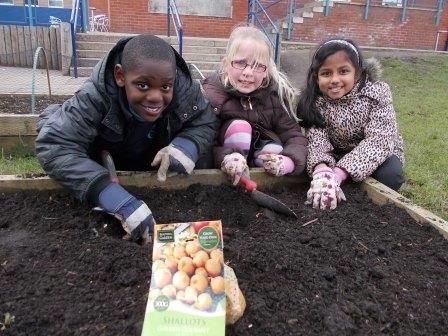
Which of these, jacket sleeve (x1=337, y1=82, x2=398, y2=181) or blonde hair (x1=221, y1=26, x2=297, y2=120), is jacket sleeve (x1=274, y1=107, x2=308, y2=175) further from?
jacket sleeve (x1=337, y1=82, x2=398, y2=181)

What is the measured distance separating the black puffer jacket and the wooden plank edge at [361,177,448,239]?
3.42 feet

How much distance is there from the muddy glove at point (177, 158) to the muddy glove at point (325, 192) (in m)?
0.70

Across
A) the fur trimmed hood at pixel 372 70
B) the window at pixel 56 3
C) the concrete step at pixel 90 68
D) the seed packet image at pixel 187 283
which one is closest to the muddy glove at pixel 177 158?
the seed packet image at pixel 187 283

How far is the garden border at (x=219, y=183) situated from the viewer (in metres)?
2.37

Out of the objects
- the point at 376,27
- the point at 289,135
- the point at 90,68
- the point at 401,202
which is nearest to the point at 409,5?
the point at 376,27

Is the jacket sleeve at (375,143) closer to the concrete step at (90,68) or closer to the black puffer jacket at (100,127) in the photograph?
the black puffer jacket at (100,127)

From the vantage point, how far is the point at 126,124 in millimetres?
2424

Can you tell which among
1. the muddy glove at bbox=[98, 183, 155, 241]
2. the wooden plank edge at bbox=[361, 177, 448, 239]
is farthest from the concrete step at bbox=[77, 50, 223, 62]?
the muddy glove at bbox=[98, 183, 155, 241]

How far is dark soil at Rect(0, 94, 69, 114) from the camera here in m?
4.87

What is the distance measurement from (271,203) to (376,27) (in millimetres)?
A: 13449

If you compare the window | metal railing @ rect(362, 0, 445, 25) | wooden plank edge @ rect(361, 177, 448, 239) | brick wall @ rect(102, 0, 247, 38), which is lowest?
wooden plank edge @ rect(361, 177, 448, 239)

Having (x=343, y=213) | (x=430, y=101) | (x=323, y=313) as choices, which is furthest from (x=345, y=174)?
(x=430, y=101)

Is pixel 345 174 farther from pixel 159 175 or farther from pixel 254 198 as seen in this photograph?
pixel 159 175

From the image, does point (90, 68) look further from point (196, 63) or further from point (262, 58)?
point (262, 58)
